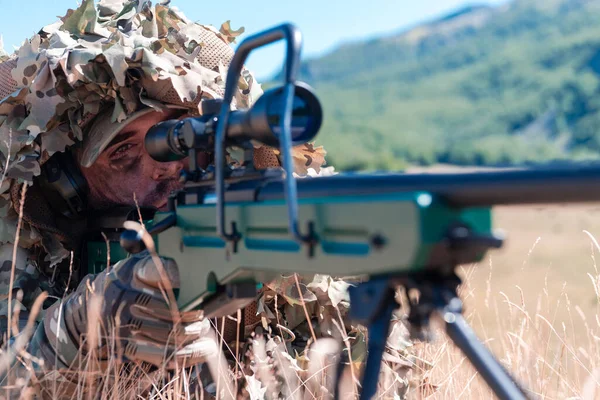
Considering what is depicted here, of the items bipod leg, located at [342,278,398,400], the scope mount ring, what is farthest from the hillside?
bipod leg, located at [342,278,398,400]

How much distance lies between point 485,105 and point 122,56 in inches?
3479

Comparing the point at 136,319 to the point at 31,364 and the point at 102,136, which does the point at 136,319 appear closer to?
the point at 31,364

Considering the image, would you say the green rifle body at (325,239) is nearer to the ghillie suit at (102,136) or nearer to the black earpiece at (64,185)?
the ghillie suit at (102,136)

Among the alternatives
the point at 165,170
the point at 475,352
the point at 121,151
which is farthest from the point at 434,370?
the point at 475,352

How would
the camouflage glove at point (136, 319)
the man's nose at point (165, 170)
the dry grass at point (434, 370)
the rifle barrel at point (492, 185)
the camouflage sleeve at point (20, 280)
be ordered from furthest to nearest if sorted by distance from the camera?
the man's nose at point (165, 170)
the camouflage sleeve at point (20, 280)
the dry grass at point (434, 370)
the camouflage glove at point (136, 319)
the rifle barrel at point (492, 185)

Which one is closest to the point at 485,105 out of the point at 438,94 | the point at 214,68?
the point at 438,94

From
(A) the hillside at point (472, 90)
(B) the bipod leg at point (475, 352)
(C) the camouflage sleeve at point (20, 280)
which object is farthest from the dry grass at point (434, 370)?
(A) the hillside at point (472, 90)

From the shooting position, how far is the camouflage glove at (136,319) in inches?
91.7

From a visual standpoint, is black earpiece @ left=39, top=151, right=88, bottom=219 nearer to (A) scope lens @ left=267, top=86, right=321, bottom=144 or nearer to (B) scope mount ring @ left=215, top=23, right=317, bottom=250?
(B) scope mount ring @ left=215, top=23, right=317, bottom=250

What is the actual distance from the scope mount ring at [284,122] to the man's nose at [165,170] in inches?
54.8

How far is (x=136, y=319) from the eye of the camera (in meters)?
2.39

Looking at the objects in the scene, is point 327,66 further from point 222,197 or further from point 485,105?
point 222,197

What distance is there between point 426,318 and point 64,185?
2371 mm

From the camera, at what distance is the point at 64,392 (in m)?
2.66
